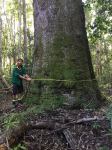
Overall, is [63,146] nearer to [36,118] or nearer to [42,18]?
[36,118]

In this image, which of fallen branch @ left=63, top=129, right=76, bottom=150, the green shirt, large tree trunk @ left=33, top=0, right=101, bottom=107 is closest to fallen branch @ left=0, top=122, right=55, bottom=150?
fallen branch @ left=63, top=129, right=76, bottom=150

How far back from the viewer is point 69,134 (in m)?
5.94

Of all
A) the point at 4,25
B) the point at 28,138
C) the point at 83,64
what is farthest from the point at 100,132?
the point at 4,25

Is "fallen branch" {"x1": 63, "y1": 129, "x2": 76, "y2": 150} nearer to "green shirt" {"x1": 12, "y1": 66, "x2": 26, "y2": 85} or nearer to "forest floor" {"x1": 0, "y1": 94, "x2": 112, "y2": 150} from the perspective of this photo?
"forest floor" {"x1": 0, "y1": 94, "x2": 112, "y2": 150}

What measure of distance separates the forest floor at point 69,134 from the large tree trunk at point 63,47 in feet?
4.29

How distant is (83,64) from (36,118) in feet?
6.98

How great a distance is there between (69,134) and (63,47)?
108 inches

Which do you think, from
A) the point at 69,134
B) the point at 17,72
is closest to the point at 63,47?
the point at 17,72

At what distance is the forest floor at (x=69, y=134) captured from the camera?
5707 millimetres

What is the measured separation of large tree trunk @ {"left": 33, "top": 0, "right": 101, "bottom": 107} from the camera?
7.99m

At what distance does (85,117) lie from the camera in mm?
6734

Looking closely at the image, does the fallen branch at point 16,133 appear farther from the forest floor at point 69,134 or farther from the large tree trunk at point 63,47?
the large tree trunk at point 63,47

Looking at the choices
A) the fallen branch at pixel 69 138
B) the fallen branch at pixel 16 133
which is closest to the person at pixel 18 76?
the fallen branch at pixel 16 133

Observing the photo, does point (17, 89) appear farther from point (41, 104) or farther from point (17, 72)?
point (41, 104)
